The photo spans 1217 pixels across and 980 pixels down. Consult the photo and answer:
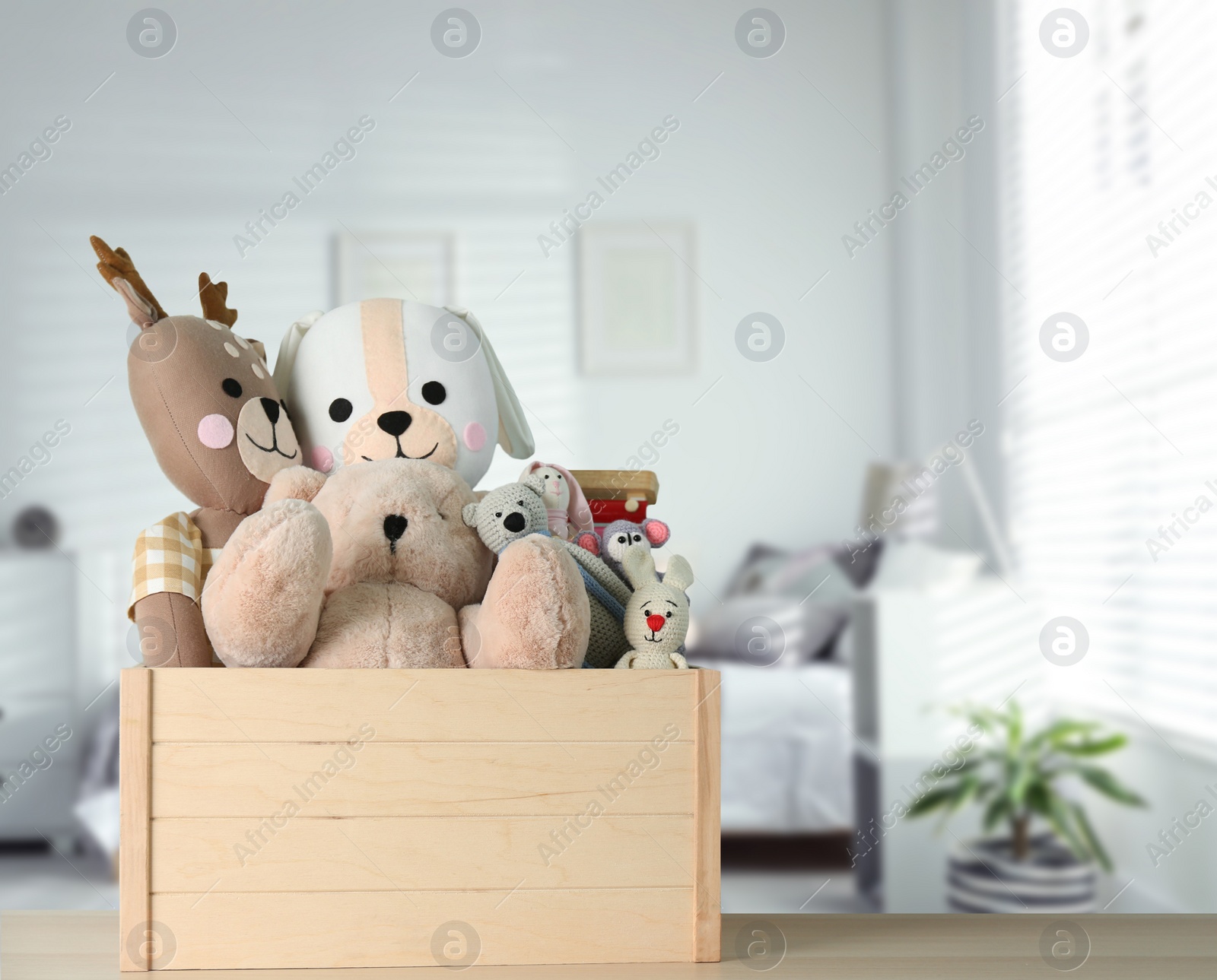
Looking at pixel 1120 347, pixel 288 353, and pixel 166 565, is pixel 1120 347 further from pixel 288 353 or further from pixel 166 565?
pixel 166 565

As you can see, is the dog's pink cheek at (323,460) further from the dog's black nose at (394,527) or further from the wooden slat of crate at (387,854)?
the wooden slat of crate at (387,854)

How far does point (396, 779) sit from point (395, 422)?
0.32 metres

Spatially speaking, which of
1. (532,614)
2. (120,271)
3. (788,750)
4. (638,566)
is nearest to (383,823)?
(532,614)

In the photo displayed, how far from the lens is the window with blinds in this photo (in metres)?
1.72

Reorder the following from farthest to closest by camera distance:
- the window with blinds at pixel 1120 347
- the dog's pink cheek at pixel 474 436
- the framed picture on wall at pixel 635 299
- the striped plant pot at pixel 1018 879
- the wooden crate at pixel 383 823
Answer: the framed picture on wall at pixel 635 299, the striped plant pot at pixel 1018 879, the window with blinds at pixel 1120 347, the dog's pink cheek at pixel 474 436, the wooden crate at pixel 383 823

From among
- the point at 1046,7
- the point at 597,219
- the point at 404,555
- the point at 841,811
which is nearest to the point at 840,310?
the point at 597,219

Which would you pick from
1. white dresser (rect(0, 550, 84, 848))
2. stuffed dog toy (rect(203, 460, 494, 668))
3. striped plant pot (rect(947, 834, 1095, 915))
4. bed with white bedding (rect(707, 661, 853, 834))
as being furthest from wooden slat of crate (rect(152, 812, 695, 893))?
white dresser (rect(0, 550, 84, 848))

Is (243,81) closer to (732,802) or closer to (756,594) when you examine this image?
(756,594)

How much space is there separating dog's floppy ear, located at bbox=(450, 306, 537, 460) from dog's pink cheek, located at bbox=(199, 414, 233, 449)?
0.78 ft

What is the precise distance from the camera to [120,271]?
79 cm

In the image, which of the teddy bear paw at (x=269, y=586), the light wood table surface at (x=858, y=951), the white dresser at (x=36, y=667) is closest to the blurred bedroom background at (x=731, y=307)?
the white dresser at (x=36, y=667)

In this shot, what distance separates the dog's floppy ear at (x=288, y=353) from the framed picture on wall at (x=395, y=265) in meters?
1.19

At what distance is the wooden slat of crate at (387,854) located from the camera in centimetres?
61

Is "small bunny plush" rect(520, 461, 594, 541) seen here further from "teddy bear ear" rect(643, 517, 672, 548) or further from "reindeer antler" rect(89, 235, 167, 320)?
"reindeer antler" rect(89, 235, 167, 320)
